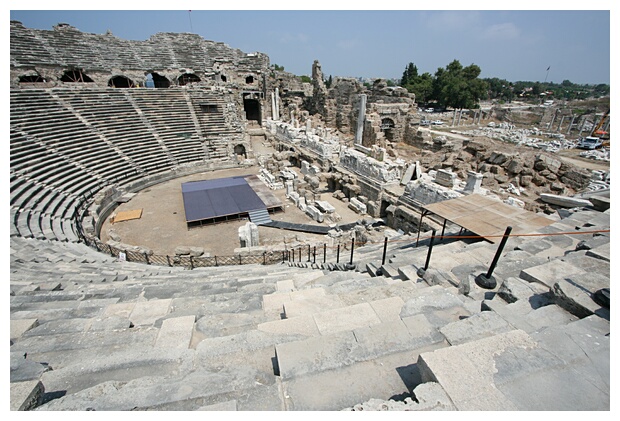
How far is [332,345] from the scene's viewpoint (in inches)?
116

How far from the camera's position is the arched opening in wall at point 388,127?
27.3 meters

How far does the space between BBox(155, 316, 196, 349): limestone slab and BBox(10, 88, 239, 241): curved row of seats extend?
397 inches

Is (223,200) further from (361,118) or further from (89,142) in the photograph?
(361,118)

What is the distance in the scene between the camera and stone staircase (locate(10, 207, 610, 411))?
228 centimetres

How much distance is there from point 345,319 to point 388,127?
26.6 metres

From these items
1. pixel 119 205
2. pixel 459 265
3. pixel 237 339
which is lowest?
pixel 119 205

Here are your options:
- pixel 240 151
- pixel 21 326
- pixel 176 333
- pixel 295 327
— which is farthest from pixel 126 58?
pixel 295 327

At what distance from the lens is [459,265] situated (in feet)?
20.3

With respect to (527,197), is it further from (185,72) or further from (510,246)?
(185,72)

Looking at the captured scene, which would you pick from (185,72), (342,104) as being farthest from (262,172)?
(185,72)

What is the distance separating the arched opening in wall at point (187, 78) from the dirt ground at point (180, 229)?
20.6 metres

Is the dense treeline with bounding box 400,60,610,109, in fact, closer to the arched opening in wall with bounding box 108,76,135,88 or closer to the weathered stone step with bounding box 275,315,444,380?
the arched opening in wall with bounding box 108,76,135,88

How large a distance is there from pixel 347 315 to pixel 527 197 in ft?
52.0

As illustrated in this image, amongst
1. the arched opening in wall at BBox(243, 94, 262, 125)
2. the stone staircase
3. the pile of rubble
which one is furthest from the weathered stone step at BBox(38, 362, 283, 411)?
the arched opening in wall at BBox(243, 94, 262, 125)
